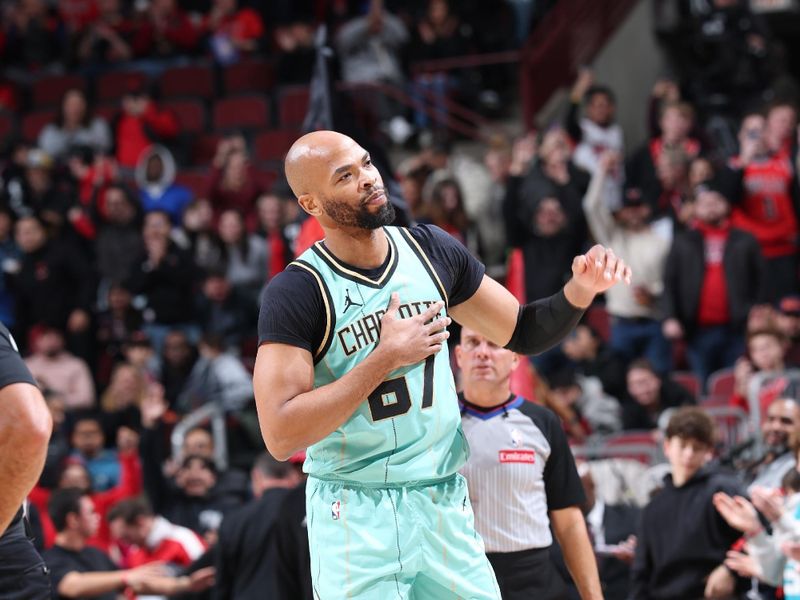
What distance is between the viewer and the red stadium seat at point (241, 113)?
14.9 metres

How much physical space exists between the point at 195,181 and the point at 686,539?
913 centimetres

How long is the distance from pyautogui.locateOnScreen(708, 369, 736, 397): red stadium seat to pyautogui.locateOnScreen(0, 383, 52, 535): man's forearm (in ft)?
22.5

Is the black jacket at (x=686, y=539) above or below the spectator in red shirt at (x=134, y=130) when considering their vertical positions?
below

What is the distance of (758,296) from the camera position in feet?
32.7

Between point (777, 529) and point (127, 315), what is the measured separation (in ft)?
25.5

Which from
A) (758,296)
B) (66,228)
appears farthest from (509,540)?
(66,228)

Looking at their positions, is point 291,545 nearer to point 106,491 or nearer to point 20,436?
point 20,436

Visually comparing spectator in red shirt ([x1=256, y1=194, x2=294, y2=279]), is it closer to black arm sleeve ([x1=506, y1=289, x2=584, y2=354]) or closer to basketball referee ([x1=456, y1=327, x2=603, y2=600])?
basketball referee ([x1=456, y1=327, x2=603, y2=600])

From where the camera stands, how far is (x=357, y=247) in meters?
3.93

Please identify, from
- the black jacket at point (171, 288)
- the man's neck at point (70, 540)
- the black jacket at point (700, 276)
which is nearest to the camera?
the man's neck at point (70, 540)

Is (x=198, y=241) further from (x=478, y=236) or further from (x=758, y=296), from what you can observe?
(x=758, y=296)

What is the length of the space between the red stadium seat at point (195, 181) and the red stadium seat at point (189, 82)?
1.57 m

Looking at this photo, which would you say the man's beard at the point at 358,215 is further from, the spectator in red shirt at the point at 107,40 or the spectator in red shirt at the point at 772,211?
the spectator in red shirt at the point at 107,40

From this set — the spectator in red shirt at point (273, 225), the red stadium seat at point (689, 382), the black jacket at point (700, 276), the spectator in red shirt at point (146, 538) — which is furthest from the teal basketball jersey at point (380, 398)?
the spectator in red shirt at point (273, 225)
